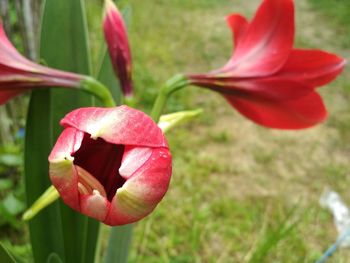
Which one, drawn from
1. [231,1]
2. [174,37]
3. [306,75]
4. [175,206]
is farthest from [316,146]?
[231,1]

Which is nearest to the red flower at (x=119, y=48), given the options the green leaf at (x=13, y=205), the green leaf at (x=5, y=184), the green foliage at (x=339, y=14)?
the green leaf at (x=13, y=205)

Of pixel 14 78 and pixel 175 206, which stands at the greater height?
pixel 14 78

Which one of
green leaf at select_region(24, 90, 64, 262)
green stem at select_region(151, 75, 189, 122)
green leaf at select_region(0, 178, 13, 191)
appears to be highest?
green stem at select_region(151, 75, 189, 122)

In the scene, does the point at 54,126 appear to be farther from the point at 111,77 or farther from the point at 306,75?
the point at 306,75

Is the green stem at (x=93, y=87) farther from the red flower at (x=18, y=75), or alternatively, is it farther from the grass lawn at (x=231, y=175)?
the grass lawn at (x=231, y=175)

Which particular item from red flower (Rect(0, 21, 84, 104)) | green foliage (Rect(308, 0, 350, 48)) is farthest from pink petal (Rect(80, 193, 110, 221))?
green foliage (Rect(308, 0, 350, 48))

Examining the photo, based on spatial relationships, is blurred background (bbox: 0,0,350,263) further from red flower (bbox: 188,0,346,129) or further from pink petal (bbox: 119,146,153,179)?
pink petal (bbox: 119,146,153,179)
